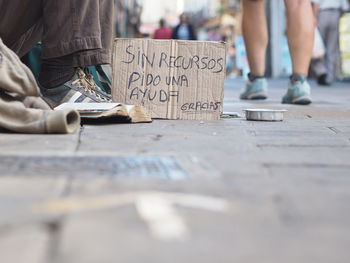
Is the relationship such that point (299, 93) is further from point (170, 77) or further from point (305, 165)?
point (305, 165)

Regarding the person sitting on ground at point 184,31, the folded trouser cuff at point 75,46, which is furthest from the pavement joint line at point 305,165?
the person sitting on ground at point 184,31

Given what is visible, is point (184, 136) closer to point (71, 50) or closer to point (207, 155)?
point (207, 155)

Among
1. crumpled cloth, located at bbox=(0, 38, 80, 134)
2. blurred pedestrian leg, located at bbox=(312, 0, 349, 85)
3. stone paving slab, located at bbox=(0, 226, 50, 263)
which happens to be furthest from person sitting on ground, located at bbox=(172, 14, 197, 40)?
stone paving slab, located at bbox=(0, 226, 50, 263)

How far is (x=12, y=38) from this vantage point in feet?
12.2

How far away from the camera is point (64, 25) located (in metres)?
3.43

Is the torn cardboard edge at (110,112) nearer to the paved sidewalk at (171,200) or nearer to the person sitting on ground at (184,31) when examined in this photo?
the paved sidewalk at (171,200)

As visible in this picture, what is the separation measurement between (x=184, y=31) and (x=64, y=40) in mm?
13138

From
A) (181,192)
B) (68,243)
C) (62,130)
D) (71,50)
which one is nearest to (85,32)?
(71,50)

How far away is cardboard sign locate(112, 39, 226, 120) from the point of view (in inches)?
139

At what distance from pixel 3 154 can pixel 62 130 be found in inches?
20.8

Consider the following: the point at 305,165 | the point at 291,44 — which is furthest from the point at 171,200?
the point at 291,44

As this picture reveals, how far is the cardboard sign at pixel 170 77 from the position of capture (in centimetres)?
354

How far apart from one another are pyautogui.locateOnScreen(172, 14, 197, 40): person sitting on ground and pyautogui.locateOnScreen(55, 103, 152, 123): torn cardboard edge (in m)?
13.0

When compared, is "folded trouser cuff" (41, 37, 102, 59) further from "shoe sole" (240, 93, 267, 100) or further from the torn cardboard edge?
"shoe sole" (240, 93, 267, 100)
